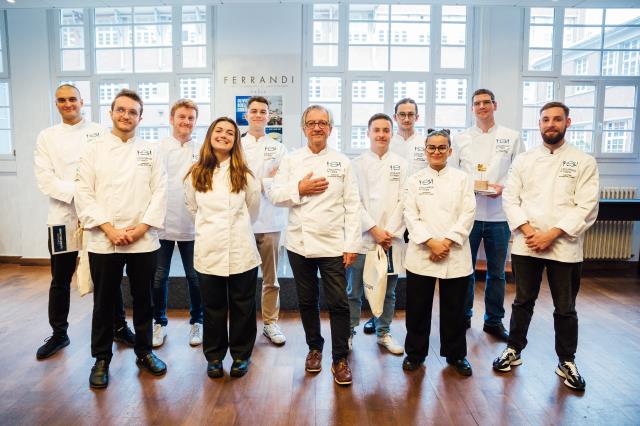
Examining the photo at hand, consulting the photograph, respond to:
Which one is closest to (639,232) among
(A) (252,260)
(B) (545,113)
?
(B) (545,113)

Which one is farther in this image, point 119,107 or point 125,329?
point 125,329

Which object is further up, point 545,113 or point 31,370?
point 545,113

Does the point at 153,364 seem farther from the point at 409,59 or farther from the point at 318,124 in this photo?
the point at 409,59

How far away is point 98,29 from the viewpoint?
5.59 m

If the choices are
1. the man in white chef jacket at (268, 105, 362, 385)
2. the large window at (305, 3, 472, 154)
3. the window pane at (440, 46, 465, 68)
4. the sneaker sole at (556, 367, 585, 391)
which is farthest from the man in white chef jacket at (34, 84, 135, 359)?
the window pane at (440, 46, 465, 68)

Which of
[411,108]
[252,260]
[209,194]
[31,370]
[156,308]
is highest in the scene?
[411,108]

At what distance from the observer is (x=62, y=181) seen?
2857 millimetres

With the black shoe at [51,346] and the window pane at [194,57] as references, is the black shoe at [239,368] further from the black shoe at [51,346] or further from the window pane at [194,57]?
the window pane at [194,57]

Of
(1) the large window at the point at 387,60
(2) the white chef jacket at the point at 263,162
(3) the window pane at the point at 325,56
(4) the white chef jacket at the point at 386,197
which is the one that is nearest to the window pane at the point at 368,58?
(1) the large window at the point at 387,60

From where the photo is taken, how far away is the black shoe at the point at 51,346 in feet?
9.46

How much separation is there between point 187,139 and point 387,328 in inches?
76.0

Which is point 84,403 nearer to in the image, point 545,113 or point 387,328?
point 387,328

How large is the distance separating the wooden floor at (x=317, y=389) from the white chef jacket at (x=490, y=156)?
0.95 meters

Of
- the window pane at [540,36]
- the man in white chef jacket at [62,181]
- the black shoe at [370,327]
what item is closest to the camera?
the man in white chef jacket at [62,181]
